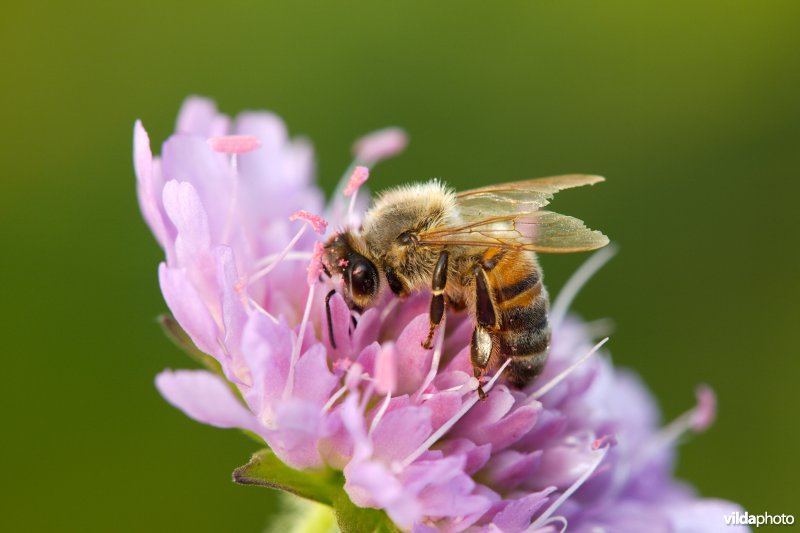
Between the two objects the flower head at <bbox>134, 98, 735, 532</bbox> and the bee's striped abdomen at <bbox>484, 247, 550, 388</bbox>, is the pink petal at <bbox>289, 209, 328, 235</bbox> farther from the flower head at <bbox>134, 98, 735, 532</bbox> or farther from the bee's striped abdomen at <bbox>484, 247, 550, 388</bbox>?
the bee's striped abdomen at <bbox>484, 247, 550, 388</bbox>

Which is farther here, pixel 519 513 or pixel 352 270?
pixel 352 270

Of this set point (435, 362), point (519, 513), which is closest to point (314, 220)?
point (435, 362)

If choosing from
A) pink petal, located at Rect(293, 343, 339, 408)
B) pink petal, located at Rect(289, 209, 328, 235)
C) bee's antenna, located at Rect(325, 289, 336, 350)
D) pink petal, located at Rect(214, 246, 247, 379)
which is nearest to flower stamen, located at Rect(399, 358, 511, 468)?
pink petal, located at Rect(293, 343, 339, 408)

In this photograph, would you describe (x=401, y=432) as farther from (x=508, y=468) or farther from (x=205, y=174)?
(x=205, y=174)

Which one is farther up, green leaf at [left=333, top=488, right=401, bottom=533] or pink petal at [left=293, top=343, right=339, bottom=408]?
pink petal at [left=293, top=343, right=339, bottom=408]

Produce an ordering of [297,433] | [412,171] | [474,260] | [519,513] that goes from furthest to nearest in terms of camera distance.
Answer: [412,171] → [474,260] → [519,513] → [297,433]

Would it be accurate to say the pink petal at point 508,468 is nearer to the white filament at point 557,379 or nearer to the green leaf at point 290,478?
the white filament at point 557,379

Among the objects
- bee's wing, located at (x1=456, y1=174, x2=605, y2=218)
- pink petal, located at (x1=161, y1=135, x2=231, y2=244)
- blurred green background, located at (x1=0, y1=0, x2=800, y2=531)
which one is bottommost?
blurred green background, located at (x1=0, y1=0, x2=800, y2=531)
